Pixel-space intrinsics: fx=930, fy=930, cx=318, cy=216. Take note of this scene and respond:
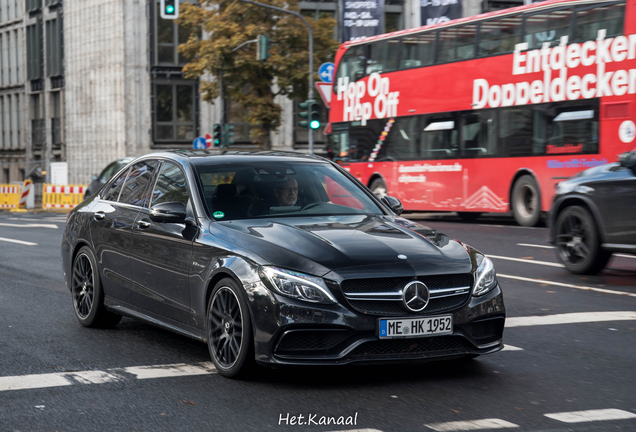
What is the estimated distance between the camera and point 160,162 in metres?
7.07

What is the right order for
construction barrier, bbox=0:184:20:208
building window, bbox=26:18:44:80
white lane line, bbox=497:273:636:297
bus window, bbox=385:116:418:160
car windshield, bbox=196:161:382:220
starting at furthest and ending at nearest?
1. building window, bbox=26:18:44:80
2. construction barrier, bbox=0:184:20:208
3. bus window, bbox=385:116:418:160
4. white lane line, bbox=497:273:636:297
5. car windshield, bbox=196:161:382:220

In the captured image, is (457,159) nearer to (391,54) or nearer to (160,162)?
(391,54)

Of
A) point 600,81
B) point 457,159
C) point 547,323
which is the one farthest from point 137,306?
point 457,159

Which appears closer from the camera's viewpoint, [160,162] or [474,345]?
[474,345]

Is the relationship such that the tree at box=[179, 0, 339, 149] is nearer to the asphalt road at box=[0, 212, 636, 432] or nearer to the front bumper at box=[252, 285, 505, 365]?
the asphalt road at box=[0, 212, 636, 432]

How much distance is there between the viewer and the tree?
34250mm

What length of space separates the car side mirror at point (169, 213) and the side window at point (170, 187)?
18 cm

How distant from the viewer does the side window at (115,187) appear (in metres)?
7.61

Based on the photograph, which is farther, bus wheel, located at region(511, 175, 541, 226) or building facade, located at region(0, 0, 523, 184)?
building facade, located at region(0, 0, 523, 184)

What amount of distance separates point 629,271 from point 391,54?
1326 cm

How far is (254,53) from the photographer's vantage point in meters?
34.4

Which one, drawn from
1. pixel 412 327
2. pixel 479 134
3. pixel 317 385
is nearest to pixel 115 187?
pixel 317 385

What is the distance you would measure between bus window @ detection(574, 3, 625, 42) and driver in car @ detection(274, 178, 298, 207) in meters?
13.2

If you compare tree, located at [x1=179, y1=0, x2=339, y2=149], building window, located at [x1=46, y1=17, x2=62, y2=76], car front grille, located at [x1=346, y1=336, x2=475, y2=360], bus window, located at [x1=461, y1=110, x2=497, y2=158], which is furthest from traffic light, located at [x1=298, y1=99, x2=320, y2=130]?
building window, located at [x1=46, y1=17, x2=62, y2=76]
